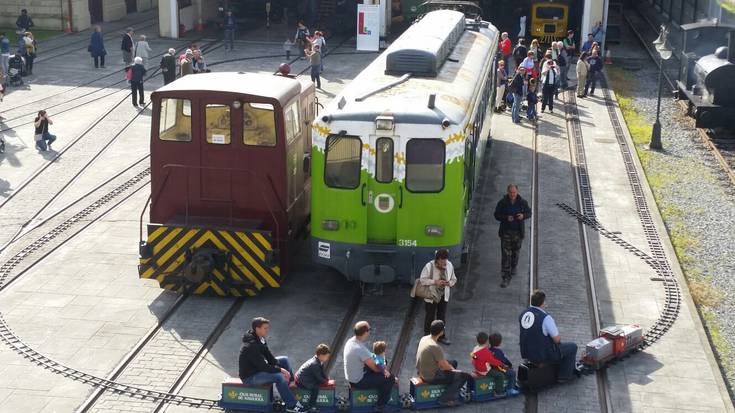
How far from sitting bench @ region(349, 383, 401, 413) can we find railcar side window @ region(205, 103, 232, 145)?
4754 millimetres

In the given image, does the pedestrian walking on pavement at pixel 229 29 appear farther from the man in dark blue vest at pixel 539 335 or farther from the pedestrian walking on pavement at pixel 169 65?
the man in dark blue vest at pixel 539 335

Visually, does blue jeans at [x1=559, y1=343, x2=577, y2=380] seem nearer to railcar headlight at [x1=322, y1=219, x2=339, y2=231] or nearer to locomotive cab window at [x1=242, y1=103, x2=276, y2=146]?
railcar headlight at [x1=322, y1=219, x2=339, y2=231]

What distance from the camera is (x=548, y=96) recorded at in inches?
1131

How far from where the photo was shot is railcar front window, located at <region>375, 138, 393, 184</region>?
569 inches

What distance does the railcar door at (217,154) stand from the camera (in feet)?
49.5

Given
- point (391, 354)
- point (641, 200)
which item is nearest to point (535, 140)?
point (641, 200)

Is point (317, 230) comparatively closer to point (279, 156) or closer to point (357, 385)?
point (279, 156)

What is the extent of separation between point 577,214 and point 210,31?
26712 millimetres

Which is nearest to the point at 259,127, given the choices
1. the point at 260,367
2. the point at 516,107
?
the point at 260,367

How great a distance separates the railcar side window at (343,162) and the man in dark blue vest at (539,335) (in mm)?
3422

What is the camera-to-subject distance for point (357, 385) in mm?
12109

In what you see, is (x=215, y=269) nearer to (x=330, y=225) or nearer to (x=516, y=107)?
(x=330, y=225)

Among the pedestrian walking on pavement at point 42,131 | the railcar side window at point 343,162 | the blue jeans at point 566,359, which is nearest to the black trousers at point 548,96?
the pedestrian walking on pavement at point 42,131

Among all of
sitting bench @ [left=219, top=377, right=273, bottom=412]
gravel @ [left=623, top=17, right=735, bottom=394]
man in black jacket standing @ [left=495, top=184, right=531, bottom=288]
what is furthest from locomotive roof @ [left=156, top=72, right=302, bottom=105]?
gravel @ [left=623, top=17, right=735, bottom=394]
